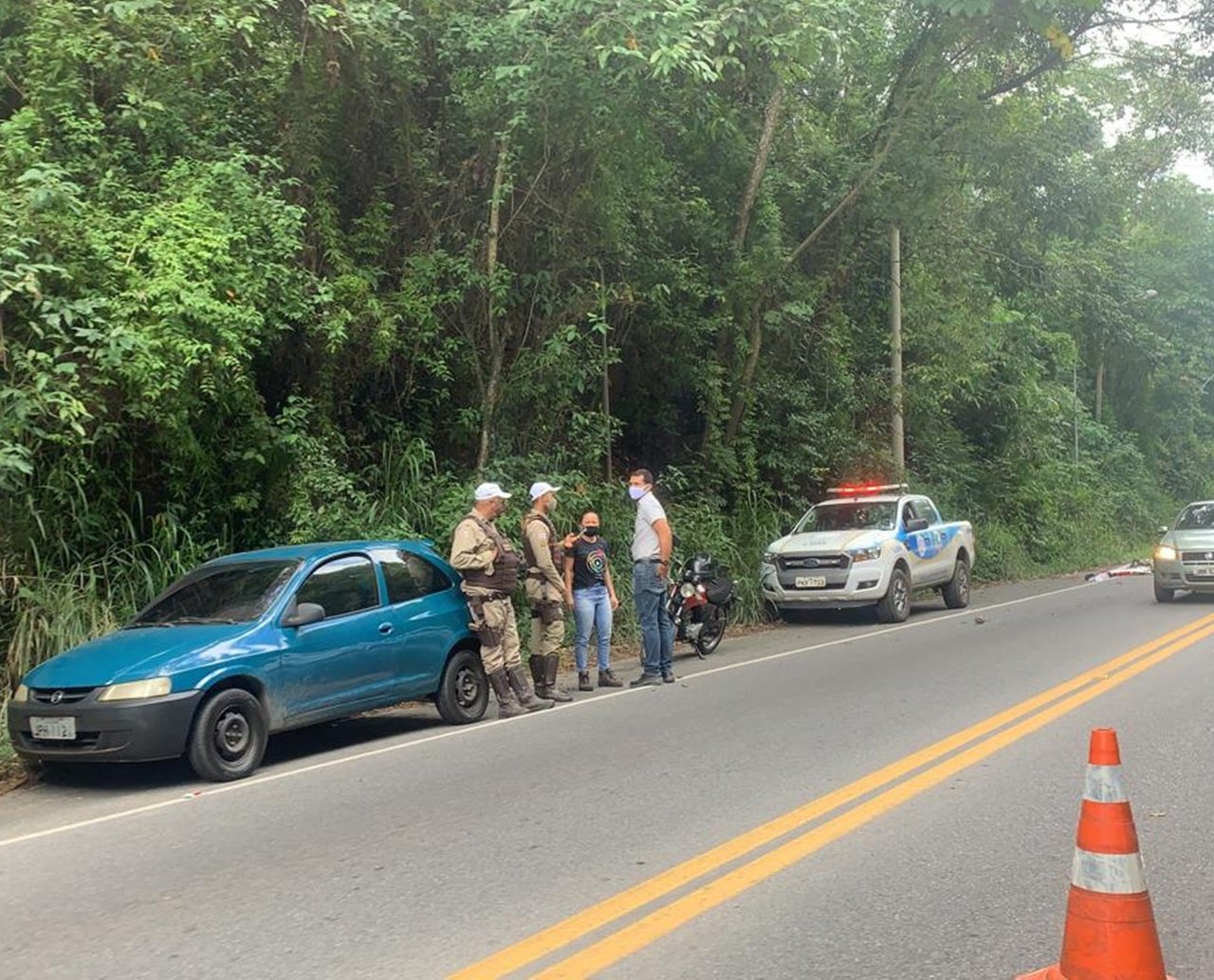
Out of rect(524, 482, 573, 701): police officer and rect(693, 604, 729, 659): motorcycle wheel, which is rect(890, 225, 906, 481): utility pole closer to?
rect(693, 604, 729, 659): motorcycle wheel

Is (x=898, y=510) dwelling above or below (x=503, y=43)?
below

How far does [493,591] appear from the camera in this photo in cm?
921

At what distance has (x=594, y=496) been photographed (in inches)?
604

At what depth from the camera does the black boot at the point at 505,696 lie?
9273 millimetres

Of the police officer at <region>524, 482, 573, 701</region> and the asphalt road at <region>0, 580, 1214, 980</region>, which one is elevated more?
the police officer at <region>524, 482, 573, 701</region>

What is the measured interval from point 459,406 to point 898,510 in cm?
647

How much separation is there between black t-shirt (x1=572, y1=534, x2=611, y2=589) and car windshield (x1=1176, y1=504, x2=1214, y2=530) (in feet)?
36.6

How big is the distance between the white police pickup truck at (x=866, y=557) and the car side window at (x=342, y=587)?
835 cm

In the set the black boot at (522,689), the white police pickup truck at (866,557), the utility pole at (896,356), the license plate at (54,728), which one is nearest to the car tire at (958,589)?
the white police pickup truck at (866,557)

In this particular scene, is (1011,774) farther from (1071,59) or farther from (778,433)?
(1071,59)

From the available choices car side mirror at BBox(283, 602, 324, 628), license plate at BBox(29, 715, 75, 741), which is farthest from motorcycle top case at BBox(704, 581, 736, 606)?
license plate at BBox(29, 715, 75, 741)

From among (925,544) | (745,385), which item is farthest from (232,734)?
(745,385)

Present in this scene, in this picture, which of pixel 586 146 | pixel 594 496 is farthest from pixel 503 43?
pixel 594 496

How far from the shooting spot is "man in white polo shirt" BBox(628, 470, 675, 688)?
35.8ft
